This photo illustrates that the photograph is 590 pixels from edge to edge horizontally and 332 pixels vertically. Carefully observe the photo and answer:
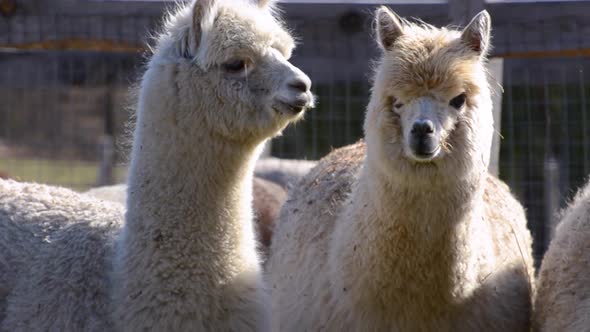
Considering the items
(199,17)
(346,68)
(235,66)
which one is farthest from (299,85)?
(346,68)

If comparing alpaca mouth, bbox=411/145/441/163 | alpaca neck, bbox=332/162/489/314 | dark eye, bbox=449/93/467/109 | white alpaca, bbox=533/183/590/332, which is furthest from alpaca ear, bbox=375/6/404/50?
white alpaca, bbox=533/183/590/332

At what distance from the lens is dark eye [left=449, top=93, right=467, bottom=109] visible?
4230 mm

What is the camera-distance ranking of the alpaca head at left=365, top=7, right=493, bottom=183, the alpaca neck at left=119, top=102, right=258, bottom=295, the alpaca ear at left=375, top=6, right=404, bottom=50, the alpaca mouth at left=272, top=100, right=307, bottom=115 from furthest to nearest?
the alpaca ear at left=375, top=6, right=404, bottom=50 < the alpaca head at left=365, top=7, right=493, bottom=183 < the alpaca neck at left=119, top=102, right=258, bottom=295 < the alpaca mouth at left=272, top=100, right=307, bottom=115

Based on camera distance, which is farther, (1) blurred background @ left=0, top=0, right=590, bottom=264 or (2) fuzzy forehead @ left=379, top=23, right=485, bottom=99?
(1) blurred background @ left=0, top=0, right=590, bottom=264

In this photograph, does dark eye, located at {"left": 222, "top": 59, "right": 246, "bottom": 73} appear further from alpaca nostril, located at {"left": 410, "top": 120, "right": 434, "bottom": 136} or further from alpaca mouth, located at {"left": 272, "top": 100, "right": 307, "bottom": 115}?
alpaca nostril, located at {"left": 410, "top": 120, "right": 434, "bottom": 136}

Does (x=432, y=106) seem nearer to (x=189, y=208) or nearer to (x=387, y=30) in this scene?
(x=387, y=30)

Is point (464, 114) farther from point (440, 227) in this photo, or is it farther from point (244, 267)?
point (244, 267)

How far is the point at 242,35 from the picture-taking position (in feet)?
12.9

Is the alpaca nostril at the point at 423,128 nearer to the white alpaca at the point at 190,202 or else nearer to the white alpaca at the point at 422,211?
the white alpaca at the point at 422,211

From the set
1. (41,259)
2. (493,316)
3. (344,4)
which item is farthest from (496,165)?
(41,259)

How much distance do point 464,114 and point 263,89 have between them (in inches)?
35.6

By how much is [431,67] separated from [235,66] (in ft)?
2.77

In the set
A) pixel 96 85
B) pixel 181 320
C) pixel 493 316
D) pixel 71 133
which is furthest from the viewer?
pixel 71 133

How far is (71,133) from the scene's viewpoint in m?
19.0
